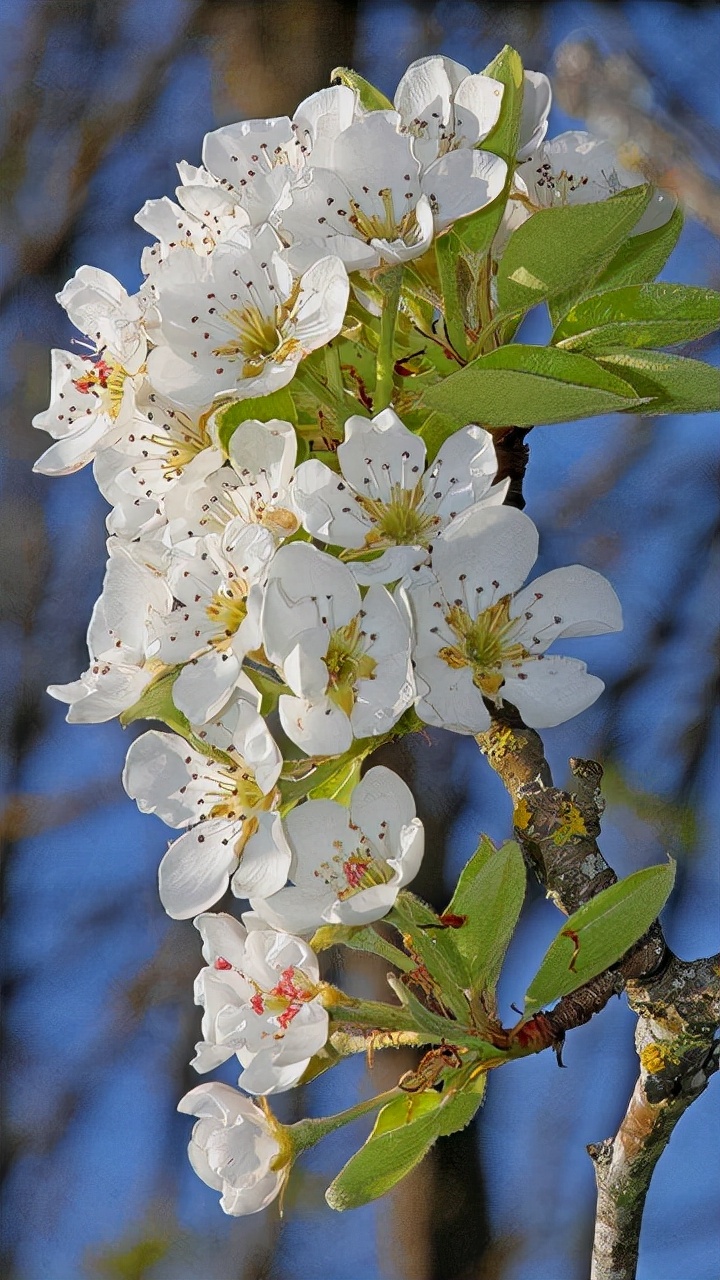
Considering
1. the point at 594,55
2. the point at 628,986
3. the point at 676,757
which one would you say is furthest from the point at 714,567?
the point at 628,986

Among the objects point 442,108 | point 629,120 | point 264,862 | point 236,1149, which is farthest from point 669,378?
point 629,120

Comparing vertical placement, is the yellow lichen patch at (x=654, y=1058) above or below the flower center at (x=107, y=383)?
below

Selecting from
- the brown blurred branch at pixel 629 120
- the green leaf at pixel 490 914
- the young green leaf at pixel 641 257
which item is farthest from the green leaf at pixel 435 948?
the brown blurred branch at pixel 629 120

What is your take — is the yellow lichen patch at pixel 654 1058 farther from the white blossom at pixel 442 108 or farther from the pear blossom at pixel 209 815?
the white blossom at pixel 442 108

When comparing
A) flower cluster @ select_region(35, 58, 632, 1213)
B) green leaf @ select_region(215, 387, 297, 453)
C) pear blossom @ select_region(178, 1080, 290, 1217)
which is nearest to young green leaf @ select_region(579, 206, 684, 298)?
flower cluster @ select_region(35, 58, 632, 1213)

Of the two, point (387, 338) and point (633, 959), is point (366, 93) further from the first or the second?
point (633, 959)

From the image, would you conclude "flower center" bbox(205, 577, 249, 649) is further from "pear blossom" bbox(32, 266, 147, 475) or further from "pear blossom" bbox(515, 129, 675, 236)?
"pear blossom" bbox(515, 129, 675, 236)
